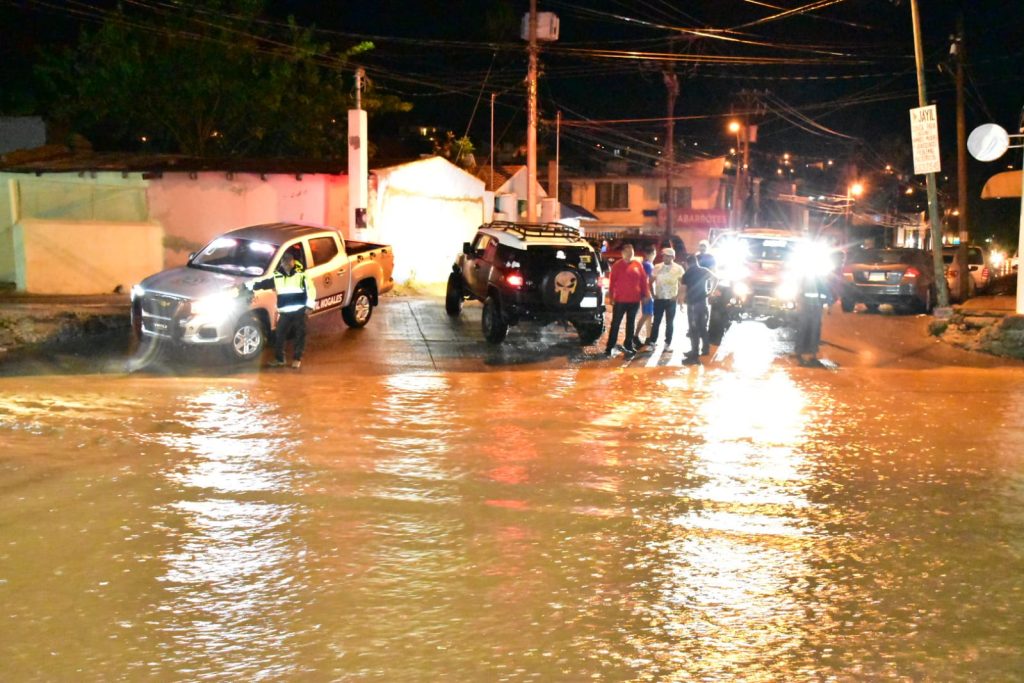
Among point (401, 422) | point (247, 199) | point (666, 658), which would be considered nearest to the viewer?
point (666, 658)

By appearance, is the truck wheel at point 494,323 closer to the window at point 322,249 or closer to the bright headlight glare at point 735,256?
the window at point 322,249

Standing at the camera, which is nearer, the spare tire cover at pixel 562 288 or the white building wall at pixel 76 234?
the spare tire cover at pixel 562 288

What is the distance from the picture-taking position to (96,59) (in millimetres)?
35188

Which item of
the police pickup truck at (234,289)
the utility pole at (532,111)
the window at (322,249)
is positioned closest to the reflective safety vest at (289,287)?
the police pickup truck at (234,289)

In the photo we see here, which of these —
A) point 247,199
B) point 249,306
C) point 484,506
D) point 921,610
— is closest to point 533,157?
point 247,199

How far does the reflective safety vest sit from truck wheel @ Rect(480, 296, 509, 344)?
386 cm

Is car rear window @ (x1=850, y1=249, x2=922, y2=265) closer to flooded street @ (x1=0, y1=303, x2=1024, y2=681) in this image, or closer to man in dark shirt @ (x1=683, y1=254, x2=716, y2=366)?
man in dark shirt @ (x1=683, y1=254, x2=716, y2=366)

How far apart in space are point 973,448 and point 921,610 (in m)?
4.89

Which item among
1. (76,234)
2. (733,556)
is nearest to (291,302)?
(733,556)

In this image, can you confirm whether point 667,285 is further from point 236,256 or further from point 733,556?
point 733,556

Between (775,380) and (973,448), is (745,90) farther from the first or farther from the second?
(973,448)

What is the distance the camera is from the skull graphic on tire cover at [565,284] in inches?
666

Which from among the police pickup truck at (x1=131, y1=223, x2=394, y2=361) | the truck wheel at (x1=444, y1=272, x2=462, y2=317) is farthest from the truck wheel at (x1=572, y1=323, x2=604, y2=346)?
the police pickup truck at (x1=131, y1=223, x2=394, y2=361)

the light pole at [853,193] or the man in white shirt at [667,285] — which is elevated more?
the light pole at [853,193]
